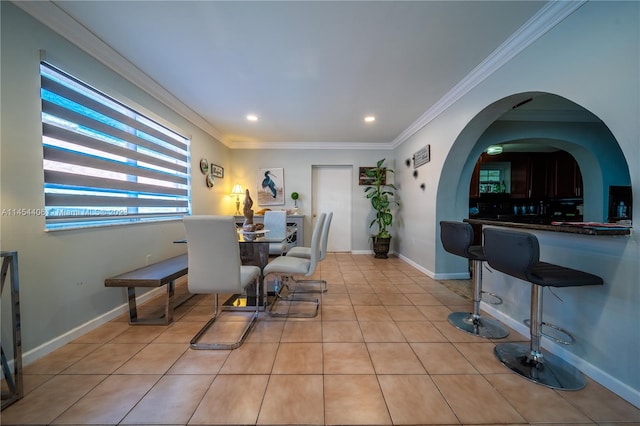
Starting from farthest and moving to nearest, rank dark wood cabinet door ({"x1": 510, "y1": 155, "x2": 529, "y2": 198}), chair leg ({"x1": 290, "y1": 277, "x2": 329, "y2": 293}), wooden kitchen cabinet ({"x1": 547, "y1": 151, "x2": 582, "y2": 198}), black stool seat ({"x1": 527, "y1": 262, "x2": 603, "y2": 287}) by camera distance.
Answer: dark wood cabinet door ({"x1": 510, "y1": 155, "x2": 529, "y2": 198}), wooden kitchen cabinet ({"x1": 547, "y1": 151, "x2": 582, "y2": 198}), chair leg ({"x1": 290, "y1": 277, "x2": 329, "y2": 293}), black stool seat ({"x1": 527, "y1": 262, "x2": 603, "y2": 287})

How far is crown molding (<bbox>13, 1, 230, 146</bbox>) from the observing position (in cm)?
158

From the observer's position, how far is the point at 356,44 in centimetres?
197

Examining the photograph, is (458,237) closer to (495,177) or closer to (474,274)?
(474,274)

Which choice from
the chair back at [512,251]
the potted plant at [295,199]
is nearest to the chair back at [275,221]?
the potted plant at [295,199]

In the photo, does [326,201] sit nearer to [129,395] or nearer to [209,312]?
[209,312]

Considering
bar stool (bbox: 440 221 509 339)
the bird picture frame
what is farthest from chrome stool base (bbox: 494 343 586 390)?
the bird picture frame

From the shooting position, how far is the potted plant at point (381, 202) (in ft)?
15.5

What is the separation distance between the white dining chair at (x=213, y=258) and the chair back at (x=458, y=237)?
6.04ft

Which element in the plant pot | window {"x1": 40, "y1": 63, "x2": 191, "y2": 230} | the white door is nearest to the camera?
window {"x1": 40, "y1": 63, "x2": 191, "y2": 230}

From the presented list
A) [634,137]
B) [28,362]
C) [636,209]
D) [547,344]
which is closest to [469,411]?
[547,344]

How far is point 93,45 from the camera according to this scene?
1.94 metres

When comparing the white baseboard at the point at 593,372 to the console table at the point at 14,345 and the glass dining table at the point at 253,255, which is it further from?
the console table at the point at 14,345

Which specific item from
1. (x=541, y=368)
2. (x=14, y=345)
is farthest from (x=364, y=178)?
(x=14, y=345)

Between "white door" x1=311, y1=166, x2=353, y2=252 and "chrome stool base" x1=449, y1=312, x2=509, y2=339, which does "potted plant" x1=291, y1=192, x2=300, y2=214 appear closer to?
"white door" x1=311, y1=166, x2=353, y2=252
